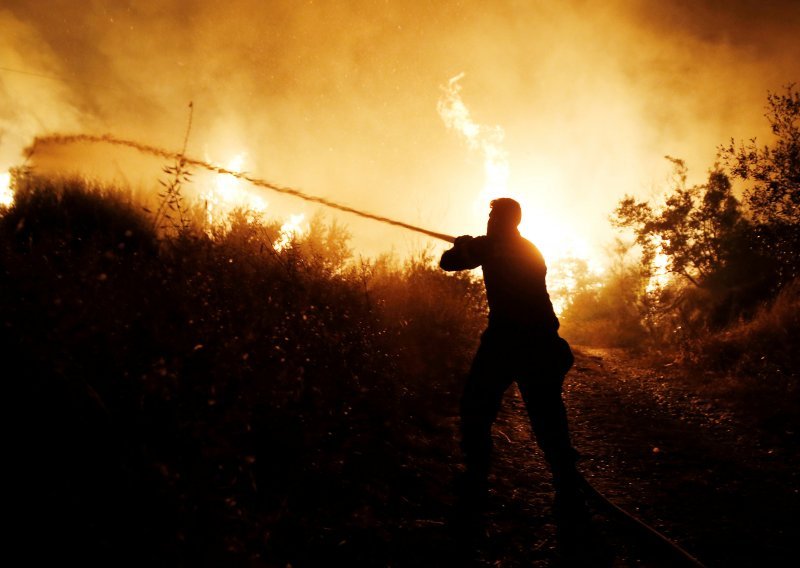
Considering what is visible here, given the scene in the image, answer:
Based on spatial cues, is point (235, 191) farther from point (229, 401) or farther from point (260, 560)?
point (260, 560)

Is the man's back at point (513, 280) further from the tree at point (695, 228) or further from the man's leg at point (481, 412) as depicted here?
the tree at point (695, 228)

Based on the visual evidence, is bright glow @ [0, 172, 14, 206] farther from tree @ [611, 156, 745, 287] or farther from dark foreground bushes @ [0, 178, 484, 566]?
tree @ [611, 156, 745, 287]

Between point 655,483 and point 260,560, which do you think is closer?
point 260,560

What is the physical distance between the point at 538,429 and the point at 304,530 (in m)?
1.79

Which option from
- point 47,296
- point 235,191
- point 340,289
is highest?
point 235,191

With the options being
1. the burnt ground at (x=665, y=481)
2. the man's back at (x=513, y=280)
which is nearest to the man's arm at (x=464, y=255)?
the man's back at (x=513, y=280)

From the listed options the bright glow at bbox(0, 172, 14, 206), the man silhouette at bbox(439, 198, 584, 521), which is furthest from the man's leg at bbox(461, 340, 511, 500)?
the bright glow at bbox(0, 172, 14, 206)

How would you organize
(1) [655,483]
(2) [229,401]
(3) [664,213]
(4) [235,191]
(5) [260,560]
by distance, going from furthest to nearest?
1. (3) [664,213]
2. (4) [235,191]
3. (1) [655,483]
4. (2) [229,401]
5. (5) [260,560]

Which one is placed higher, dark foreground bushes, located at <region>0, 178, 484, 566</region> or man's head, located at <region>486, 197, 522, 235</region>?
man's head, located at <region>486, 197, 522, 235</region>

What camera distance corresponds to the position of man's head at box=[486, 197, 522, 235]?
3.52 metres

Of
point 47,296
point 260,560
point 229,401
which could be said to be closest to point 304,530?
point 260,560

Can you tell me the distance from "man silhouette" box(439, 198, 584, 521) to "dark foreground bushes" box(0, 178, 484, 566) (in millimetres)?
573

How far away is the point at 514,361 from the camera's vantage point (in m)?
3.11

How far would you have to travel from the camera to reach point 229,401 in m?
2.87
